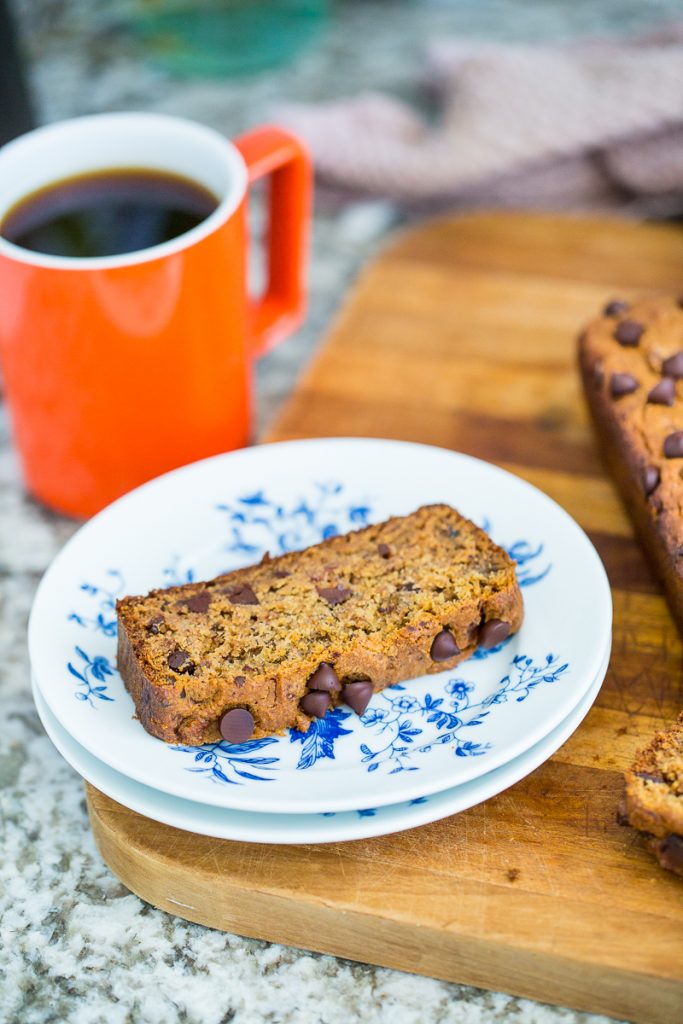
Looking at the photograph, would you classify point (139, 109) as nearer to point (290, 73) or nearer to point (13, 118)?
point (290, 73)

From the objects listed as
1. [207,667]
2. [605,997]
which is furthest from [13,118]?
[605,997]

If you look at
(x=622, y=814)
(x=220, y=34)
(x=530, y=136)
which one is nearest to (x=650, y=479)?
(x=622, y=814)

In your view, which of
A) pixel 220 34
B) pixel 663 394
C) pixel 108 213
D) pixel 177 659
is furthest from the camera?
pixel 220 34

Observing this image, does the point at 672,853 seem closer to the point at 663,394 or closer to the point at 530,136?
the point at 663,394

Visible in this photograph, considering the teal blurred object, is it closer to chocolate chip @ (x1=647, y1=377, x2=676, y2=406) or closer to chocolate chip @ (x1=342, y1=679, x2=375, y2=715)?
chocolate chip @ (x1=647, y1=377, x2=676, y2=406)

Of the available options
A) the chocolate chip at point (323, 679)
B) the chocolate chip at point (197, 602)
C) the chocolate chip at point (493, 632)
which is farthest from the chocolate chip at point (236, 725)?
the chocolate chip at point (493, 632)

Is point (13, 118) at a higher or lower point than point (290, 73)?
higher

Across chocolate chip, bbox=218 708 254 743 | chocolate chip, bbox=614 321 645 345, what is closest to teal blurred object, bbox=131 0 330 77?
chocolate chip, bbox=614 321 645 345
